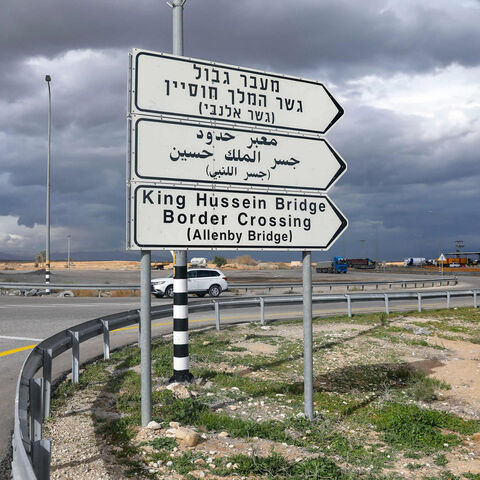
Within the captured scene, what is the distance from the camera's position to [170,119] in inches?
265

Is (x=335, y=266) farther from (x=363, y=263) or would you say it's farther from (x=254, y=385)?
(x=254, y=385)

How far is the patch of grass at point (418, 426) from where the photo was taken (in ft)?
20.1

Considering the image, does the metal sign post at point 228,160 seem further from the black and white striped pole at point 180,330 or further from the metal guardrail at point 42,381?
the metal guardrail at point 42,381

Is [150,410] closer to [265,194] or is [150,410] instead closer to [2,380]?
[265,194]

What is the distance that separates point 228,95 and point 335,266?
75521 mm

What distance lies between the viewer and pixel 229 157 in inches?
280

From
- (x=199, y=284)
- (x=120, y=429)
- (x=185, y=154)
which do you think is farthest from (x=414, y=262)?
(x=120, y=429)

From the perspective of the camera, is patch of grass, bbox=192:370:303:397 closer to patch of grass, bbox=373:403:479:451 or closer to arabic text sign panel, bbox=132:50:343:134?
patch of grass, bbox=373:403:479:451

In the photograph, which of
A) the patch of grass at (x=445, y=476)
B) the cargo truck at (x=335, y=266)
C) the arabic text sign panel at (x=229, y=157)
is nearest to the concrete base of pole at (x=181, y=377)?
the arabic text sign panel at (x=229, y=157)

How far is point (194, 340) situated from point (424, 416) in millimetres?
7477

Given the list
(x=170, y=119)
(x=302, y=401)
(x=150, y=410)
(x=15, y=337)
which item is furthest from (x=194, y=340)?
(x=170, y=119)

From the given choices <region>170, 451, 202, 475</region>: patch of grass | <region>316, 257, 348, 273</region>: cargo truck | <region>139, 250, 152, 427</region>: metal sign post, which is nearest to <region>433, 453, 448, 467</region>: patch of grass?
<region>170, 451, 202, 475</region>: patch of grass

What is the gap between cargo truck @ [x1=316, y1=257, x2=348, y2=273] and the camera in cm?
7975

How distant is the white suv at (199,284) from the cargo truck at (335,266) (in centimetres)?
5283
